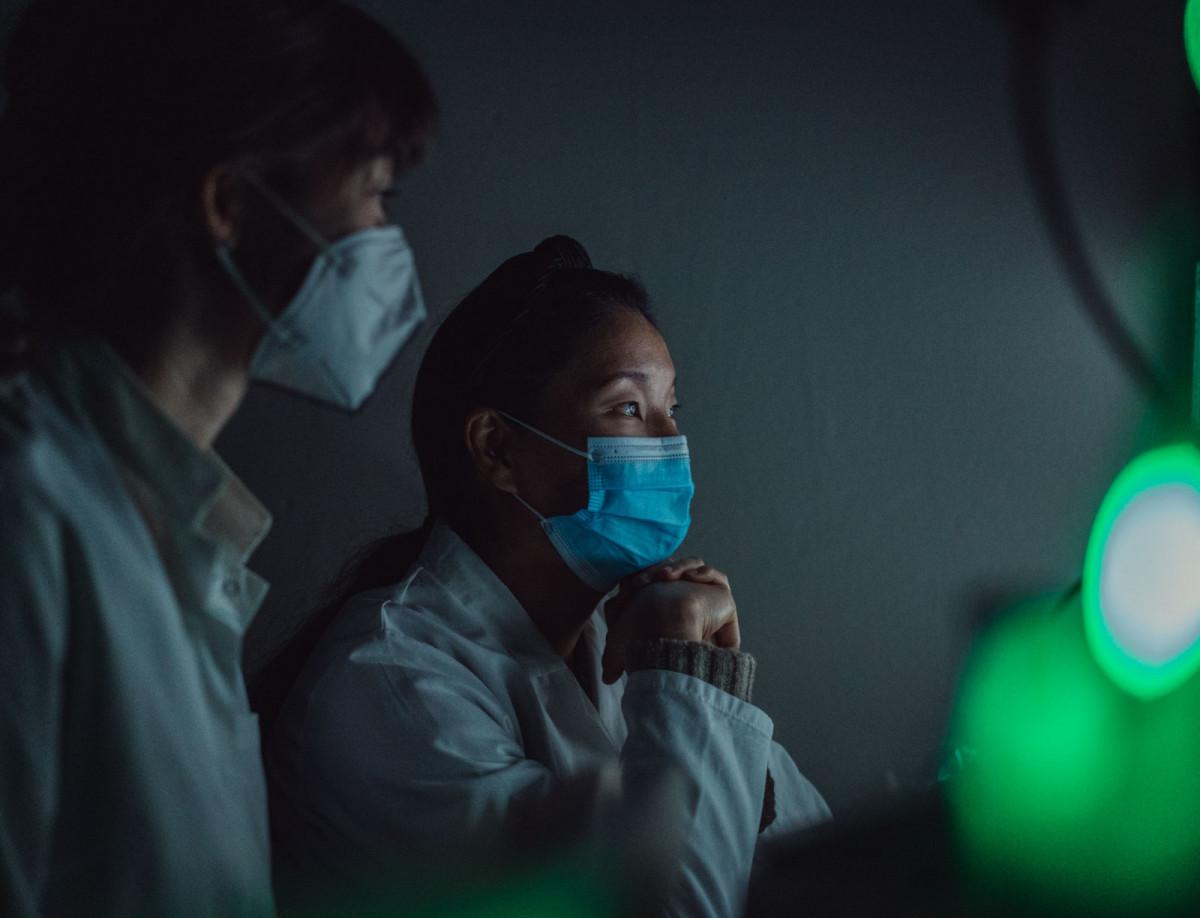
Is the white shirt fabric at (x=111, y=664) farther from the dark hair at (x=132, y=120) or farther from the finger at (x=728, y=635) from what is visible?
the finger at (x=728, y=635)

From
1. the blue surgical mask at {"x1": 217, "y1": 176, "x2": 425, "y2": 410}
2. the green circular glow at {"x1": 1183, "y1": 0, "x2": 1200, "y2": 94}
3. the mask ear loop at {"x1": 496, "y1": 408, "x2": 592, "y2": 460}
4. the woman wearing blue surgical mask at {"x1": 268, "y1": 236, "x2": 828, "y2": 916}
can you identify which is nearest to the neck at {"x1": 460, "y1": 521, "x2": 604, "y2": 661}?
the woman wearing blue surgical mask at {"x1": 268, "y1": 236, "x2": 828, "y2": 916}

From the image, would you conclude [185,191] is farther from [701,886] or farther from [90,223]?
[701,886]

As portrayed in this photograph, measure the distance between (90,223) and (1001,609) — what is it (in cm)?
188

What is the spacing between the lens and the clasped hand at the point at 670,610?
1.10m

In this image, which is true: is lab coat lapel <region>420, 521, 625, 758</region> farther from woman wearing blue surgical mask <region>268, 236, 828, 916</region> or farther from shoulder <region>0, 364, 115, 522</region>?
shoulder <region>0, 364, 115, 522</region>

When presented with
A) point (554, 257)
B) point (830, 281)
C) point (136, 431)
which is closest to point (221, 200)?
point (136, 431)

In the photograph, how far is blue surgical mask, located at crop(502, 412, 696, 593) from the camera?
3.83ft

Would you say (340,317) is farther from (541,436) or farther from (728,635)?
(728,635)

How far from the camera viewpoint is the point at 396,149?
77 cm

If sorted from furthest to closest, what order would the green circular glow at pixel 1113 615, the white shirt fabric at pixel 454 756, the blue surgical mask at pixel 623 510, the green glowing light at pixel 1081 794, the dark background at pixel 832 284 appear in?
A: the dark background at pixel 832 284 → the blue surgical mask at pixel 623 510 → the white shirt fabric at pixel 454 756 → the green circular glow at pixel 1113 615 → the green glowing light at pixel 1081 794

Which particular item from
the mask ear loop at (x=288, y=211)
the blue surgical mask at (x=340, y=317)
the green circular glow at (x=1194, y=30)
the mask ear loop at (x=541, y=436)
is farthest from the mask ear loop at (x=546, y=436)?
the green circular glow at (x=1194, y=30)

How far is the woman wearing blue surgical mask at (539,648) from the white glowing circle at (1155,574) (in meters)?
0.38

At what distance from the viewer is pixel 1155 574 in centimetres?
90

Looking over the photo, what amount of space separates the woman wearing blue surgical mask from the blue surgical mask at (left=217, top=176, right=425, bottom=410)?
1.13 feet
